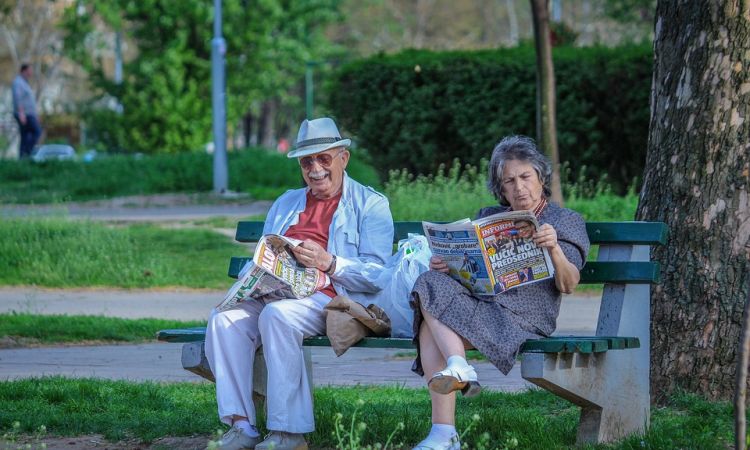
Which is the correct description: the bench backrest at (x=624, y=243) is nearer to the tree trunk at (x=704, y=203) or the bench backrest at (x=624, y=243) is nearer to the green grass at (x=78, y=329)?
the tree trunk at (x=704, y=203)

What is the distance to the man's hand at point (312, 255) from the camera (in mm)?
5180

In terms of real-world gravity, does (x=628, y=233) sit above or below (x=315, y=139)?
below

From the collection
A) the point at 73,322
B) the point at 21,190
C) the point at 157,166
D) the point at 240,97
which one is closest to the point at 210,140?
the point at 240,97

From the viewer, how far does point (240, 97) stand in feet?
116

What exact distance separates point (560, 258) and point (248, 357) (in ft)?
4.22

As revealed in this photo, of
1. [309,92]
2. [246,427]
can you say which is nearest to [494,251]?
[246,427]

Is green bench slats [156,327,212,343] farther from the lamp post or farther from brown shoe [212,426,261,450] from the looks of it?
the lamp post

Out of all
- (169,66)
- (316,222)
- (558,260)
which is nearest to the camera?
(558,260)

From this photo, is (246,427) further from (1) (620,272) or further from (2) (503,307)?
(1) (620,272)

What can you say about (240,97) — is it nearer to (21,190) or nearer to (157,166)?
(157,166)

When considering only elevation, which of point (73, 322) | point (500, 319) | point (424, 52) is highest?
point (424, 52)

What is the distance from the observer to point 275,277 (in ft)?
16.7

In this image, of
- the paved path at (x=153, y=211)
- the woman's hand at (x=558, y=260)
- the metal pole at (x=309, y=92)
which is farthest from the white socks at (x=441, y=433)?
the metal pole at (x=309, y=92)

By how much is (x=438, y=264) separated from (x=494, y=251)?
0.29 metres
